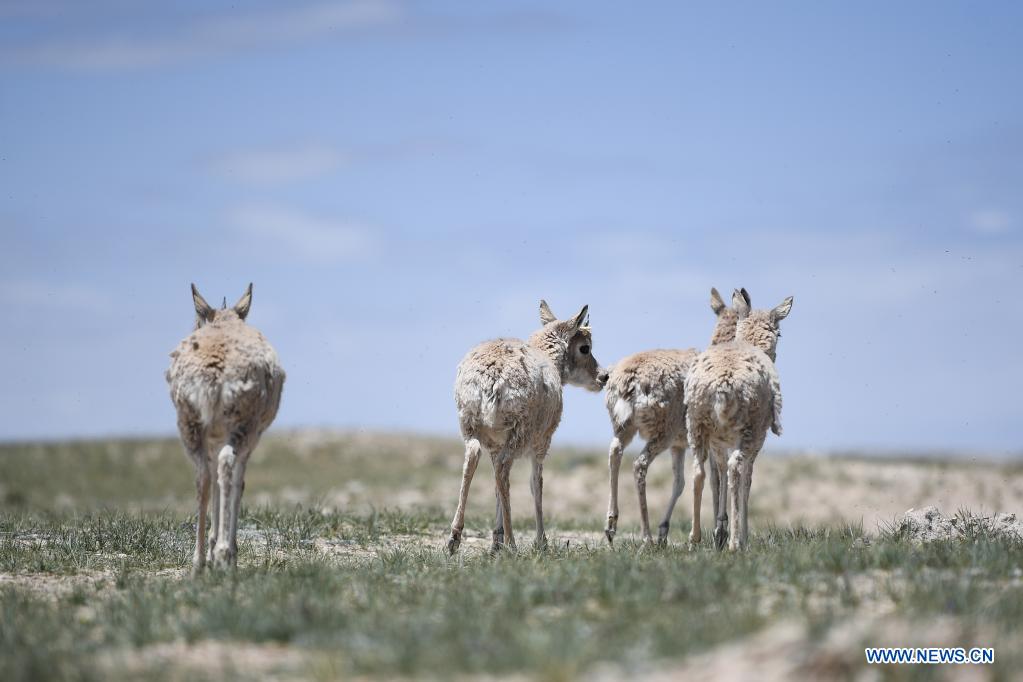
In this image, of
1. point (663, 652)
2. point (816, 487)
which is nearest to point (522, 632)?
point (663, 652)

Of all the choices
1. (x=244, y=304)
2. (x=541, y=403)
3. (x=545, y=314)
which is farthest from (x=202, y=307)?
(x=545, y=314)

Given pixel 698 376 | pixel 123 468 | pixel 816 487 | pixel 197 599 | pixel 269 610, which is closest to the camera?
pixel 269 610

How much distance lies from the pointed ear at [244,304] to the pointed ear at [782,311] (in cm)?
679

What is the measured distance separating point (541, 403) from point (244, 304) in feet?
12.2

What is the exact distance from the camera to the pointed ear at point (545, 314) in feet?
54.4

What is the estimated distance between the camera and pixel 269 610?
848cm

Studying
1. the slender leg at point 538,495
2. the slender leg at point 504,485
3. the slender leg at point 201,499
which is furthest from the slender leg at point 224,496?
the slender leg at point 538,495

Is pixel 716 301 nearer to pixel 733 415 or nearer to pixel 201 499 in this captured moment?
pixel 733 415

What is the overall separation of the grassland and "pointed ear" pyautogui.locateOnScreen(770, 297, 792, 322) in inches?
111

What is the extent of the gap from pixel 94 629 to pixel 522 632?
3.52 m

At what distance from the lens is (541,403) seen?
1402 centimetres

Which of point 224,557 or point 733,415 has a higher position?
point 733,415

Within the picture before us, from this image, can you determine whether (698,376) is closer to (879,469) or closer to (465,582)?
(465,582)

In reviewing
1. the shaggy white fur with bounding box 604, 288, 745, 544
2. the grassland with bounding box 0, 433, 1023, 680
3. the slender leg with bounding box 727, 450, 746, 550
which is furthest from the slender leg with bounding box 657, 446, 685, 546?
the slender leg with bounding box 727, 450, 746, 550
